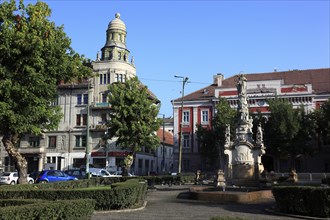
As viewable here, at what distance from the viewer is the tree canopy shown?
116 ft

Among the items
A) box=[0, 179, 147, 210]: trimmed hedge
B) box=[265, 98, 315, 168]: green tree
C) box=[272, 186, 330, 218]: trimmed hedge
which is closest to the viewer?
box=[272, 186, 330, 218]: trimmed hedge

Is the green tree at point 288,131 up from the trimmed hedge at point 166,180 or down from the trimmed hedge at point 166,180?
up

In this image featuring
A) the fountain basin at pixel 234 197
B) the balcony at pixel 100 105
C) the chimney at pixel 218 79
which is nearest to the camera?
the fountain basin at pixel 234 197

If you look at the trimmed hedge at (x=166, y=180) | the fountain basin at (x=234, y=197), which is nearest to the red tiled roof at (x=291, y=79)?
the trimmed hedge at (x=166, y=180)

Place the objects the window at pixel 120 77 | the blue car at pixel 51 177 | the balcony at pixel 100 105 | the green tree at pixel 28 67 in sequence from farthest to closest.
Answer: the window at pixel 120 77 < the balcony at pixel 100 105 < the blue car at pixel 51 177 < the green tree at pixel 28 67

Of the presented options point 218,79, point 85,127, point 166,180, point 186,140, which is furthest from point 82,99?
point 166,180

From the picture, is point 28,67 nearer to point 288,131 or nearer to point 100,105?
point 288,131

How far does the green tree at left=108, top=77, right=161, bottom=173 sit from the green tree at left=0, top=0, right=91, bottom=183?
12126 mm

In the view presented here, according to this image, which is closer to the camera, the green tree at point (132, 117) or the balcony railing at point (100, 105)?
the green tree at point (132, 117)

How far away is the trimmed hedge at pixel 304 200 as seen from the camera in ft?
42.4

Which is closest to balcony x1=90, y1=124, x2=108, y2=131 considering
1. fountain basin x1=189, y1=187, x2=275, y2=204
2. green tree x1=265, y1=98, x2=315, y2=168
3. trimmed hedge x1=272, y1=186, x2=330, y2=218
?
green tree x1=265, y1=98, x2=315, y2=168

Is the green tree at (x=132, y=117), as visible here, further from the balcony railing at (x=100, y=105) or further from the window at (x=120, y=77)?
the window at (x=120, y=77)

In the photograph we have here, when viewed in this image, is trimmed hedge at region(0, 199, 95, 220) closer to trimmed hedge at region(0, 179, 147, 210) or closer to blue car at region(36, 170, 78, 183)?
trimmed hedge at region(0, 179, 147, 210)

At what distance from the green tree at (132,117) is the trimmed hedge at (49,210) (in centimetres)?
2388
